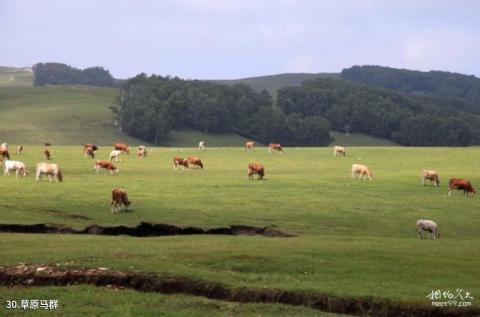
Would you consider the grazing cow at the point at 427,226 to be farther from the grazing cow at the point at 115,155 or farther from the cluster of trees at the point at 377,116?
the cluster of trees at the point at 377,116

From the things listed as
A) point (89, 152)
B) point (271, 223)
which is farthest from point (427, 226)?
point (89, 152)

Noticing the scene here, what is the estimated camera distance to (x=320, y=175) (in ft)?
170

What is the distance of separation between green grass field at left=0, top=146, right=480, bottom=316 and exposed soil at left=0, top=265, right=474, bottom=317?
31cm

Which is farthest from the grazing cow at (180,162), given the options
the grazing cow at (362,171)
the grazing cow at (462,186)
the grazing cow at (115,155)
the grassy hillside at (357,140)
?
the grassy hillside at (357,140)

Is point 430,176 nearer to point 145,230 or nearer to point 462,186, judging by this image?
point 462,186

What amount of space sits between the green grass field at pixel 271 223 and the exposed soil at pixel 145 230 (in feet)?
2.28

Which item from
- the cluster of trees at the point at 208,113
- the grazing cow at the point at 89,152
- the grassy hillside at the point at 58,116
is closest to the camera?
the grazing cow at the point at 89,152

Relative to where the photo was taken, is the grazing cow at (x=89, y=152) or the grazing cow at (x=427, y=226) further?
the grazing cow at (x=89, y=152)

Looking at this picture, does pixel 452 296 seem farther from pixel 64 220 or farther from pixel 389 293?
pixel 64 220

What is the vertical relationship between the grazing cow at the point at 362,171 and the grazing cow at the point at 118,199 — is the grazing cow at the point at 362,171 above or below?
above

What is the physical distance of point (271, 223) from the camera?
30875 mm

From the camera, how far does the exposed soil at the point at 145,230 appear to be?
2814cm

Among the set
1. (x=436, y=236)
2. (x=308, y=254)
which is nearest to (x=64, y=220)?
(x=308, y=254)

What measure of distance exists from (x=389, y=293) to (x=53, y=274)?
9289 mm
